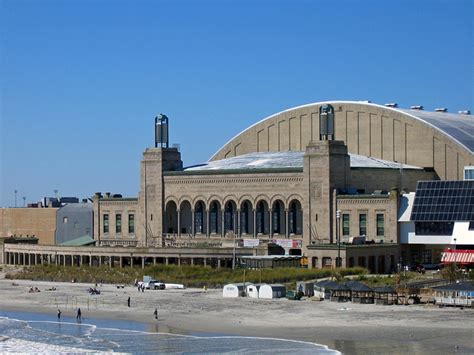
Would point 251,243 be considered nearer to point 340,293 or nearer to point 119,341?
point 340,293

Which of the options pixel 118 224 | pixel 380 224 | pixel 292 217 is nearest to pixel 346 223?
pixel 380 224

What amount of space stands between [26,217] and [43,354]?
92074 millimetres

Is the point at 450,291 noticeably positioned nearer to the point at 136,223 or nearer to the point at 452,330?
the point at 452,330

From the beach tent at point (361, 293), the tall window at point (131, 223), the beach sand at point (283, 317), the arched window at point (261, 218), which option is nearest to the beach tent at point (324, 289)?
the beach sand at point (283, 317)

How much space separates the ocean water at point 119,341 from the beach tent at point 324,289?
17300mm

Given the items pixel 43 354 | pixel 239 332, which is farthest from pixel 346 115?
pixel 43 354

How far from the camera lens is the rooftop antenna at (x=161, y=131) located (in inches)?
5391

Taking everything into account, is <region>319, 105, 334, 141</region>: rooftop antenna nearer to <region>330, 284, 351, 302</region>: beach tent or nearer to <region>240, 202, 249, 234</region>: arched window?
<region>240, 202, 249, 234</region>: arched window

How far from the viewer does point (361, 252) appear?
110 metres

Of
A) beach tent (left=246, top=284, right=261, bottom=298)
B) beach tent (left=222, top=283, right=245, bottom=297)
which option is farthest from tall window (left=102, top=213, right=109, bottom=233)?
beach tent (left=246, top=284, right=261, bottom=298)

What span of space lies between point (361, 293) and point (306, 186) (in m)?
32.3

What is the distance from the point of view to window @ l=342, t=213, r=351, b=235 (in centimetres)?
11669

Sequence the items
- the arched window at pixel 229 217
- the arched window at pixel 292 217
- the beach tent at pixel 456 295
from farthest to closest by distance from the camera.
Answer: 1. the arched window at pixel 229 217
2. the arched window at pixel 292 217
3. the beach tent at pixel 456 295

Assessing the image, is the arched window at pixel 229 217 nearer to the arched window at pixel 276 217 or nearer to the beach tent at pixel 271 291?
the arched window at pixel 276 217
